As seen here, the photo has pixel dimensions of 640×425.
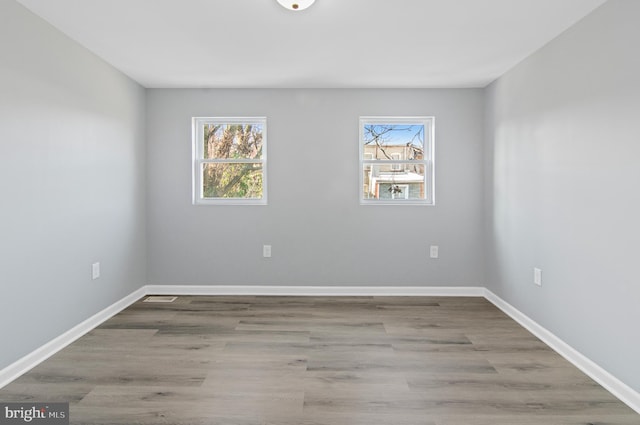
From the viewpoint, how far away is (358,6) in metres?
2.36

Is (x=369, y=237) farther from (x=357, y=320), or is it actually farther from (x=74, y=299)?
(x=74, y=299)

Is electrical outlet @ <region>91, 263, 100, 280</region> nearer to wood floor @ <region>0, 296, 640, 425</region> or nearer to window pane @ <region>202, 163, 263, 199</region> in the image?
wood floor @ <region>0, 296, 640, 425</region>

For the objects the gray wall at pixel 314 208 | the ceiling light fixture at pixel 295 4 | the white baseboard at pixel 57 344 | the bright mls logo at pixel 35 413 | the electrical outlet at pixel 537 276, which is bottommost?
the bright mls logo at pixel 35 413

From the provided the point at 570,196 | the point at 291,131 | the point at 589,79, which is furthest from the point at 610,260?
the point at 291,131

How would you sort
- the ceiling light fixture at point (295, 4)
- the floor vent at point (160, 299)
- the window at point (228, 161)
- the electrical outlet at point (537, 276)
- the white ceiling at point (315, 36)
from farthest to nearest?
the window at point (228, 161)
the floor vent at point (160, 299)
the electrical outlet at point (537, 276)
the white ceiling at point (315, 36)
the ceiling light fixture at point (295, 4)

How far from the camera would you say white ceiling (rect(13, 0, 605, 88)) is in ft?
7.84

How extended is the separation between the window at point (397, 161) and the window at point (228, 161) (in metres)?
1.15

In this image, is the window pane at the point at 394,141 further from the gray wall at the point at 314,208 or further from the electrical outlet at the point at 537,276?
the electrical outlet at the point at 537,276

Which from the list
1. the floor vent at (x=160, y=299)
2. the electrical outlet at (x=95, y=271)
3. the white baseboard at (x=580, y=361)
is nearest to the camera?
the white baseboard at (x=580, y=361)

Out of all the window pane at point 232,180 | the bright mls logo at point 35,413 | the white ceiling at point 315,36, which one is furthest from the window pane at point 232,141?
the bright mls logo at point 35,413

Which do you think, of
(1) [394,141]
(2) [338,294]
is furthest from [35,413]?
(1) [394,141]

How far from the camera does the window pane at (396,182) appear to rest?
429cm

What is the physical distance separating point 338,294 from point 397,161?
61.9 inches

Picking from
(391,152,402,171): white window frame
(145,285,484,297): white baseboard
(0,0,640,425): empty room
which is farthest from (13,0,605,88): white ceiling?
(145,285,484,297): white baseboard
